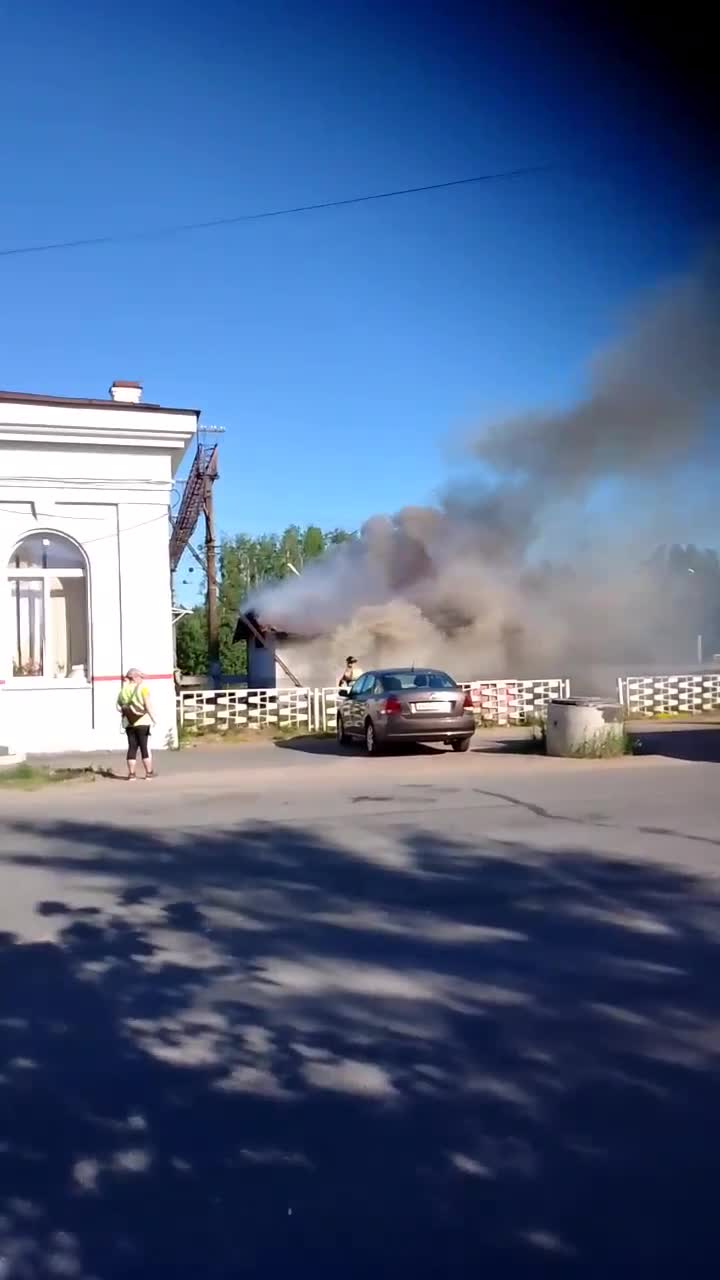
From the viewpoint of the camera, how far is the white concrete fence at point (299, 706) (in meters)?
21.1

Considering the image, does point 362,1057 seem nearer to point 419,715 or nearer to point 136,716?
point 136,716

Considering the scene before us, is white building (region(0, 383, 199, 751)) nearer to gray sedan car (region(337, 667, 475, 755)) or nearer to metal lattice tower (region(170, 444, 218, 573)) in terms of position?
gray sedan car (region(337, 667, 475, 755))

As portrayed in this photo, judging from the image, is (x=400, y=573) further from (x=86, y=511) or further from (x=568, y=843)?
(x=568, y=843)

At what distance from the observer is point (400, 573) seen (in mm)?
33500

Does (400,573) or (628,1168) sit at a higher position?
(400,573)

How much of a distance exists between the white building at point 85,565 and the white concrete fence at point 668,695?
1040 centimetres

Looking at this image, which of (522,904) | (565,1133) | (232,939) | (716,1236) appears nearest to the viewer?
(716,1236)

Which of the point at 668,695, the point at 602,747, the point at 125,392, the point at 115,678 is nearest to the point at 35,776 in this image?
the point at 115,678

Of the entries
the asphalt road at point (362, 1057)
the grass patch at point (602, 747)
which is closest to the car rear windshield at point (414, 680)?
the grass patch at point (602, 747)

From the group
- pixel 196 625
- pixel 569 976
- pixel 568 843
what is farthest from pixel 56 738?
pixel 196 625

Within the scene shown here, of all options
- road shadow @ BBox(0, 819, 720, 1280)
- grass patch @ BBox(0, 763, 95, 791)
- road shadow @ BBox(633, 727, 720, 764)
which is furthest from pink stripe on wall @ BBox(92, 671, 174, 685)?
road shadow @ BBox(0, 819, 720, 1280)

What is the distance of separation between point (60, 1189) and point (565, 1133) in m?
1.70

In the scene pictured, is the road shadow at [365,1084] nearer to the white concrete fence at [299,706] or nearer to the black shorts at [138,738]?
the black shorts at [138,738]

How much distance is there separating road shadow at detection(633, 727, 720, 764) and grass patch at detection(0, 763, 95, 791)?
8133mm
